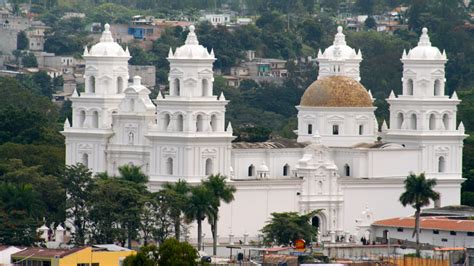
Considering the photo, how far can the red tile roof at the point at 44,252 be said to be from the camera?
99875 millimetres

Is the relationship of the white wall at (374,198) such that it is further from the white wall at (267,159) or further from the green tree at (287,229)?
the green tree at (287,229)

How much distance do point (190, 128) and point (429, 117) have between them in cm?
1238

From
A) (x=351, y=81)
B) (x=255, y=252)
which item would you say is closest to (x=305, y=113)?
(x=351, y=81)

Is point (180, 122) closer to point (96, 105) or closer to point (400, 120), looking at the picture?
point (96, 105)

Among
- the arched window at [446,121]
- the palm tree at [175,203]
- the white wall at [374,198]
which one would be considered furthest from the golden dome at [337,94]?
the palm tree at [175,203]

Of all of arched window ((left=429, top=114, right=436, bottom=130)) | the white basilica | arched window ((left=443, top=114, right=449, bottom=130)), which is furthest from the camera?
arched window ((left=443, top=114, right=449, bottom=130))

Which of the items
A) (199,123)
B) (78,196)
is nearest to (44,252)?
(78,196)

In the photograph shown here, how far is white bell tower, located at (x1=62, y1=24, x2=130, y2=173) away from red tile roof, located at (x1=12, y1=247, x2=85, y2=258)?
2103 centimetres

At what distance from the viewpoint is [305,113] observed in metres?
126

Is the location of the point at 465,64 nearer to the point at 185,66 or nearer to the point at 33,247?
the point at 185,66

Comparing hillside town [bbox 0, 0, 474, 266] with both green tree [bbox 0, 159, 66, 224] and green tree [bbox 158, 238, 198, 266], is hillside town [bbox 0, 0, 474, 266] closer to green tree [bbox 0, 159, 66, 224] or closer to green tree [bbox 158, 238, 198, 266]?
green tree [bbox 0, 159, 66, 224]

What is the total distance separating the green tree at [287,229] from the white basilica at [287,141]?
3.72 metres

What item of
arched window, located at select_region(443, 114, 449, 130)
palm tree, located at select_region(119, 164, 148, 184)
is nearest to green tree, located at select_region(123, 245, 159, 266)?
palm tree, located at select_region(119, 164, 148, 184)

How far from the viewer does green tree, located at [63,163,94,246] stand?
115m
